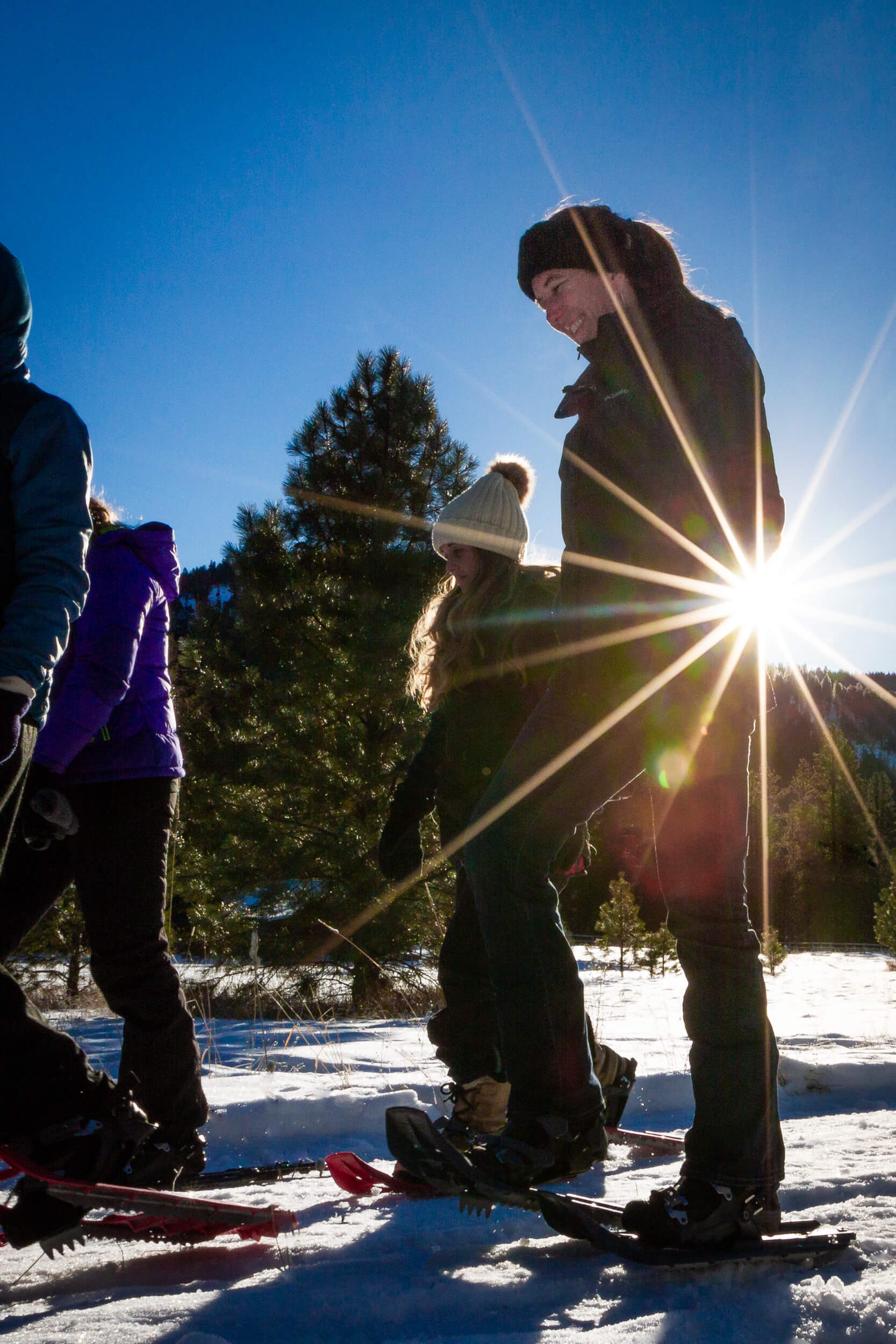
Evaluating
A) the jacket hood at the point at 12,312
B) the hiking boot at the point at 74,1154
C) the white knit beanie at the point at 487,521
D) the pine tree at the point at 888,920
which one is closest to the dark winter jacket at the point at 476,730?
the white knit beanie at the point at 487,521

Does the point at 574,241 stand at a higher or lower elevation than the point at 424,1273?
higher

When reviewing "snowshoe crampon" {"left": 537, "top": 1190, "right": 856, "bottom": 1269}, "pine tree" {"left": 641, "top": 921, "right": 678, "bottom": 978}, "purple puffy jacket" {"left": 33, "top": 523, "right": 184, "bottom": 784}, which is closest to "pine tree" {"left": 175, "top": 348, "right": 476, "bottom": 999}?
"purple puffy jacket" {"left": 33, "top": 523, "right": 184, "bottom": 784}

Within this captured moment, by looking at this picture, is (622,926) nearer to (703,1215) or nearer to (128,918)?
(128,918)

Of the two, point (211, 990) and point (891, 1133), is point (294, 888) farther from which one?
point (891, 1133)

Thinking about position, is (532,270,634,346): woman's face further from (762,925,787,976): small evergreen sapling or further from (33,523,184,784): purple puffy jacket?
(762,925,787,976): small evergreen sapling

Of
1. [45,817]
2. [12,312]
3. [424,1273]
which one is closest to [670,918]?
[424,1273]

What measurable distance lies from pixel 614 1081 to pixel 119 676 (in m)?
1.71

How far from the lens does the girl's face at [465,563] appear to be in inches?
100.0

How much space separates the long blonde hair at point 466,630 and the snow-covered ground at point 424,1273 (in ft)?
4.39

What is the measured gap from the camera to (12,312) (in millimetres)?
1729

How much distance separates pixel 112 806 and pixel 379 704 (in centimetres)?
589

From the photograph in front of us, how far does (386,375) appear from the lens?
1030 centimetres

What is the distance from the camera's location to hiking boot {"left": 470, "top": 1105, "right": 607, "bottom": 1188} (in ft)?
4.75

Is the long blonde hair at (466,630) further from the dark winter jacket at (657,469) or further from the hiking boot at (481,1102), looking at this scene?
the hiking boot at (481,1102)
